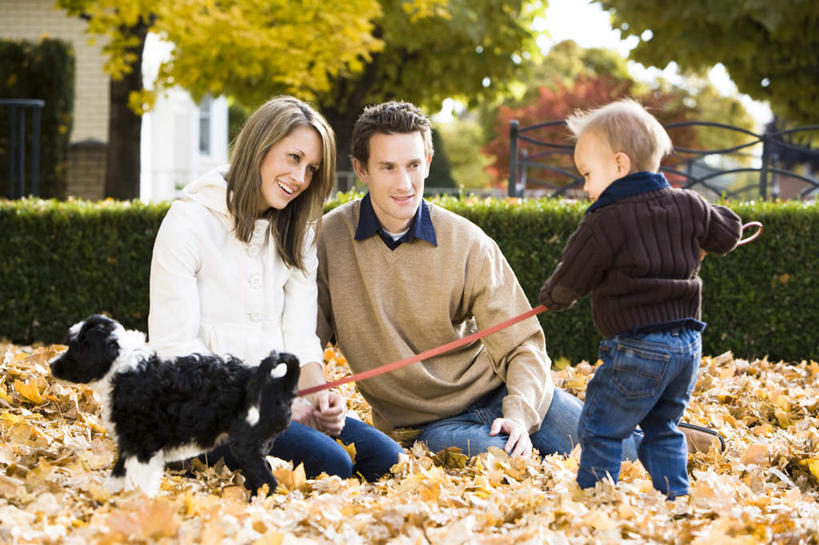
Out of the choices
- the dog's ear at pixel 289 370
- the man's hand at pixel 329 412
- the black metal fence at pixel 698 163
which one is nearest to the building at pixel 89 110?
→ the black metal fence at pixel 698 163

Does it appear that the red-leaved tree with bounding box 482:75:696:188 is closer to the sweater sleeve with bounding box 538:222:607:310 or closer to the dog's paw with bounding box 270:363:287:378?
the sweater sleeve with bounding box 538:222:607:310

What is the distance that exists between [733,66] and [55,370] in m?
14.5

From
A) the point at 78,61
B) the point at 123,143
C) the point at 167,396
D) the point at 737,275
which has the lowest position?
the point at 167,396

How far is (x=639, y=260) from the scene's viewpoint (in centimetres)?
261

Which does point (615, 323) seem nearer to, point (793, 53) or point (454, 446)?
point (454, 446)

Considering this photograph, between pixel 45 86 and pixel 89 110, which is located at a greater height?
pixel 45 86

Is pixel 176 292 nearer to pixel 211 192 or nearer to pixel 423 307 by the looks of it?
pixel 211 192

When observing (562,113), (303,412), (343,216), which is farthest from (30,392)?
(562,113)

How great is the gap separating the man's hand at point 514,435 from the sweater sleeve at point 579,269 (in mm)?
757

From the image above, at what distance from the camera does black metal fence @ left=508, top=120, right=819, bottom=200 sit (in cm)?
938

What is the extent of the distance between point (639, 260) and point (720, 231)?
1.13 ft

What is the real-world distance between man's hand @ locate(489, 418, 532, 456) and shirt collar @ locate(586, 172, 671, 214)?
104 centimetres

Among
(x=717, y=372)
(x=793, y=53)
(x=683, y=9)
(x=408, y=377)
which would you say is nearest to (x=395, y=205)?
(x=408, y=377)

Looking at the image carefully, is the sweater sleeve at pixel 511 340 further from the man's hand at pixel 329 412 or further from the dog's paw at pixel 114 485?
the dog's paw at pixel 114 485
